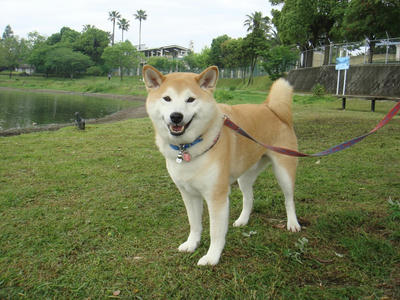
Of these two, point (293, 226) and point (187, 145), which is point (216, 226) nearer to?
point (187, 145)

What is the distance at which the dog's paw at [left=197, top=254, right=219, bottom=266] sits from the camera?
2832 millimetres

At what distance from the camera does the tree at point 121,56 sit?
227ft

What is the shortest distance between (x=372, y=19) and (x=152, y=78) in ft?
82.9

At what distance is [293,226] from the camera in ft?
11.4

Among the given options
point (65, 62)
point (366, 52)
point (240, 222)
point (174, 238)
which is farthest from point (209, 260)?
point (65, 62)

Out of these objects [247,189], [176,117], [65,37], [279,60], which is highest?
[65,37]

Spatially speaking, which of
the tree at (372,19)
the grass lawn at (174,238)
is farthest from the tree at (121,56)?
the grass lawn at (174,238)

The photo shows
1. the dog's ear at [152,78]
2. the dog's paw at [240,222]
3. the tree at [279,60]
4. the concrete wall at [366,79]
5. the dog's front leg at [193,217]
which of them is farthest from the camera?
the tree at [279,60]

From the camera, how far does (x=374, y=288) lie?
242cm

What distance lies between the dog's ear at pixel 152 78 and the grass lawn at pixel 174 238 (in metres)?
1.69

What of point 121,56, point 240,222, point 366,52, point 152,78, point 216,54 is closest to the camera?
point 152,78

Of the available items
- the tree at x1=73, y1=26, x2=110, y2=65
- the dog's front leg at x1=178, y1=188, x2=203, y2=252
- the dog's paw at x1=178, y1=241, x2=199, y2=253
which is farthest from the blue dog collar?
the tree at x1=73, y1=26, x2=110, y2=65

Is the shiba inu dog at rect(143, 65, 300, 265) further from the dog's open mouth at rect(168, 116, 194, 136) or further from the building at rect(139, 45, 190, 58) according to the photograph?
the building at rect(139, 45, 190, 58)

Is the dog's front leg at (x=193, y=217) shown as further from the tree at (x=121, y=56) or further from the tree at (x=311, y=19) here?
the tree at (x=121, y=56)
